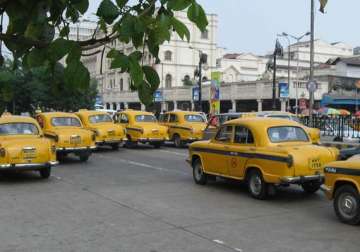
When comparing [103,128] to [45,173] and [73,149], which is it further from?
[45,173]

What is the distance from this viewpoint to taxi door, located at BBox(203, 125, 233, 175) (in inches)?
470

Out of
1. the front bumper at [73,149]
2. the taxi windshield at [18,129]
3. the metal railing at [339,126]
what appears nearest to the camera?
the taxi windshield at [18,129]

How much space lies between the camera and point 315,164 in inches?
405

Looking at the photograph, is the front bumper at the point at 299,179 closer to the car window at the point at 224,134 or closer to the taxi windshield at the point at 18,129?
the car window at the point at 224,134

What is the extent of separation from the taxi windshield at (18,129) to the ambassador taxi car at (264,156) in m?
4.77

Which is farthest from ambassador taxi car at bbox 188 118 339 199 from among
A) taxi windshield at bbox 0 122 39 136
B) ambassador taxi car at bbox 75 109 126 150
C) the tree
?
ambassador taxi car at bbox 75 109 126 150

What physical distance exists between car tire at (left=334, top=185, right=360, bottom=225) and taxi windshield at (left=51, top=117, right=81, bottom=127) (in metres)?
12.3

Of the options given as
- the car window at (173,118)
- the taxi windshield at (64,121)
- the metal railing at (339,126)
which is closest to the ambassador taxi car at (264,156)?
the taxi windshield at (64,121)

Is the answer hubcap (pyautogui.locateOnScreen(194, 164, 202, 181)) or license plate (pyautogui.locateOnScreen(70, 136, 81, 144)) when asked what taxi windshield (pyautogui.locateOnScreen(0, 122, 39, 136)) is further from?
hubcap (pyautogui.locateOnScreen(194, 164, 202, 181))

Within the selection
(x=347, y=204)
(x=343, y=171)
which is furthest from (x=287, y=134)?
(x=347, y=204)

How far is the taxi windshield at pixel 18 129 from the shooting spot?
572 inches

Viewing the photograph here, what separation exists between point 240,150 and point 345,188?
308 centimetres

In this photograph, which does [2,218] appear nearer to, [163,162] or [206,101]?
[163,162]

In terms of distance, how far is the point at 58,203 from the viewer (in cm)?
1055
